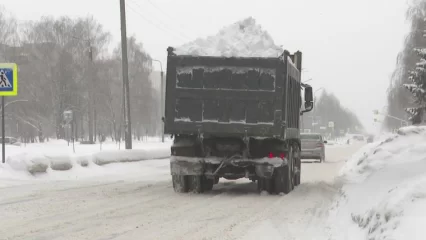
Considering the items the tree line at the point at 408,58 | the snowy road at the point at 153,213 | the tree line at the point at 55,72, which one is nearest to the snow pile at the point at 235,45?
the snowy road at the point at 153,213

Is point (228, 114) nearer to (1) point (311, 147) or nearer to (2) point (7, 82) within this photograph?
(2) point (7, 82)

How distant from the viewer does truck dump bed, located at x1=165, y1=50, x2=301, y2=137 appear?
1200 cm

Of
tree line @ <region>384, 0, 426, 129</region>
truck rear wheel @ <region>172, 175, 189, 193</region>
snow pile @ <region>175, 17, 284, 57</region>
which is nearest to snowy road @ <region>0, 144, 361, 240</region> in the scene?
truck rear wheel @ <region>172, 175, 189, 193</region>

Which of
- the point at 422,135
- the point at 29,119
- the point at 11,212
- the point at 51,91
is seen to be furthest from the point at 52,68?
the point at 11,212

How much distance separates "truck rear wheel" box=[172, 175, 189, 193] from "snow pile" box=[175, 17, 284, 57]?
2857mm

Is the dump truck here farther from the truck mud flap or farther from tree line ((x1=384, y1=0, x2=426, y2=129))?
tree line ((x1=384, y1=0, x2=426, y2=129))

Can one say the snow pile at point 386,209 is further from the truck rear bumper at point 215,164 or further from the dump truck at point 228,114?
the dump truck at point 228,114

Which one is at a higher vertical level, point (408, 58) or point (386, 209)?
point (408, 58)

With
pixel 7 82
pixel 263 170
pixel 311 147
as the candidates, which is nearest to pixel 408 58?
pixel 311 147

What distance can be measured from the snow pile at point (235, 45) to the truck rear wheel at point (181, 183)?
2.86 m

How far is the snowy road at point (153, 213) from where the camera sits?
302 inches

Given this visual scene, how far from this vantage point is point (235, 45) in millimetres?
12602

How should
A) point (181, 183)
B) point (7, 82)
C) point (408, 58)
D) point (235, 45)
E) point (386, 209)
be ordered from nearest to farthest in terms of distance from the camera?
1. point (386, 209)
2. point (235, 45)
3. point (181, 183)
4. point (7, 82)
5. point (408, 58)

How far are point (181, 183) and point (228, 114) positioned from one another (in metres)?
2.10
